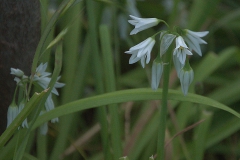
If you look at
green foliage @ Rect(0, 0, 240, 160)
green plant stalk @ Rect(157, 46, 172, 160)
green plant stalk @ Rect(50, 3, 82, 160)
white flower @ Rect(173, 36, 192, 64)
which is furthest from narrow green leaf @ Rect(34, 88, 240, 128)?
green plant stalk @ Rect(50, 3, 82, 160)

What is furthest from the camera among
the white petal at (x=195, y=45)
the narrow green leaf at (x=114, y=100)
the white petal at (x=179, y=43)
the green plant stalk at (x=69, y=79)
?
the green plant stalk at (x=69, y=79)

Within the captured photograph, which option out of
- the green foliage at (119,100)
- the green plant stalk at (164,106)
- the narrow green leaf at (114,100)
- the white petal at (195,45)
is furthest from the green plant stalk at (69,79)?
the white petal at (195,45)

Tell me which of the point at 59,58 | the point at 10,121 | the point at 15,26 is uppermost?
the point at 15,26

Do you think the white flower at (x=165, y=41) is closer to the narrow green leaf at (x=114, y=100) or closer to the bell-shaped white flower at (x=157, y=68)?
the bell-shaped white flower at (x=157, y=68)

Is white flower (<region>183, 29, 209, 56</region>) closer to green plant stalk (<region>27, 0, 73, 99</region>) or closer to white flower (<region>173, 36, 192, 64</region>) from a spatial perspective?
white flower (<region>173, 36, 192, 64</region>)

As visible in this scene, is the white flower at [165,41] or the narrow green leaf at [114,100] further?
the narrow green leaf at [114,100]

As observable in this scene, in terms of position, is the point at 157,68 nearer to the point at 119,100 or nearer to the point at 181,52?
the point at 181,52

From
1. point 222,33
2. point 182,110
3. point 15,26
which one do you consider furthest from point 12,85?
point 222,33

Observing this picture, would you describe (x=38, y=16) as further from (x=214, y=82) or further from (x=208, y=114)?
(x=214, y=82)
